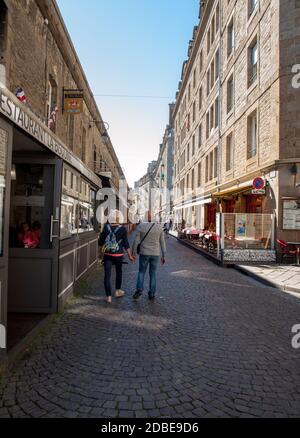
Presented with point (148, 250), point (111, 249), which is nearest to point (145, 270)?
point (148, 250)

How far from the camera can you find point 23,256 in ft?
16.0

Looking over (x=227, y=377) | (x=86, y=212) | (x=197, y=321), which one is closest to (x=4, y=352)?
(x=227, y=377)

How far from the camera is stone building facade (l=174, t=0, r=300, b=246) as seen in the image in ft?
39.1

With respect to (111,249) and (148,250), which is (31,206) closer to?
(111,249)

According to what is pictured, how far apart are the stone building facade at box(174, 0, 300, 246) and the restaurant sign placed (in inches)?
379

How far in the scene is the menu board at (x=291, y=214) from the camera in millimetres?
11719

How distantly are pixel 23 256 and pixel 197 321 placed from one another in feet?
9.84

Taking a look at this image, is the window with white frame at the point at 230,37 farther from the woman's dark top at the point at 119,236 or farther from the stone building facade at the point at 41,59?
the woman's dark top at the point at 119,236

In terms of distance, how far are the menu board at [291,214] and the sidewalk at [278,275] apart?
184cm

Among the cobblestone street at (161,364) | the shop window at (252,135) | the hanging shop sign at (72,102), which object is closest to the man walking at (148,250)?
the cobblestone street at (161,364)

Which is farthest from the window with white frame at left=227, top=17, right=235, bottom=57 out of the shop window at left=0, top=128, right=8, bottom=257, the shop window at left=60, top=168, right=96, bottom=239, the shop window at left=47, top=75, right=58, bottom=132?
the shop window at left=0, top=128, right=8, bottom=257

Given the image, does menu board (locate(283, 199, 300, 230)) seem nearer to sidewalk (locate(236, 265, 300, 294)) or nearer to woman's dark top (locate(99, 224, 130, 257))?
sidewalk (locate(236, 265, 300, 294))
